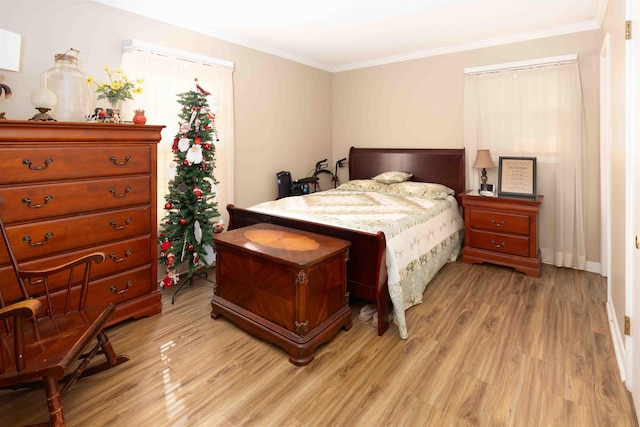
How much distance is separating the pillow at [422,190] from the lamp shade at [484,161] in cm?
45

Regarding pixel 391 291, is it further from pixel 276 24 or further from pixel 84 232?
pixel 276 24

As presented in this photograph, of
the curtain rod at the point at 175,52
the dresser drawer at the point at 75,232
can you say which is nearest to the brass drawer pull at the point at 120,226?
the dresser drawer at the point at 75,232

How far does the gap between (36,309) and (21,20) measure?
2.37 metres

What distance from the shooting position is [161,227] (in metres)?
3.43

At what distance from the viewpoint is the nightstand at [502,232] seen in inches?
143

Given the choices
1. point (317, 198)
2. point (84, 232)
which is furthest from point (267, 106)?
point (84, 232)

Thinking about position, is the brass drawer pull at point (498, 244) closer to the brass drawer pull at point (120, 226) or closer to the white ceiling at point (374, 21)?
the white ceiling at point (374, 21)

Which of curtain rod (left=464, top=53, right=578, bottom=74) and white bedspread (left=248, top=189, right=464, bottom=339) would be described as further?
curtain rod (left=464, top=53, right=578, bottom=74)

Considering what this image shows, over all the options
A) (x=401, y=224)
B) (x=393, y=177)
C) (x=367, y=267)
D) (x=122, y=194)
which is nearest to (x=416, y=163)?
(x=393, y=177)

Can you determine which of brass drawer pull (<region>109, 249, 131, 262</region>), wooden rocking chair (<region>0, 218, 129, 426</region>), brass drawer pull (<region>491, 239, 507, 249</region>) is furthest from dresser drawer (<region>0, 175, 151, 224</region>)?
brass drawer pull (<region>491, 239, 507, 249</region>)

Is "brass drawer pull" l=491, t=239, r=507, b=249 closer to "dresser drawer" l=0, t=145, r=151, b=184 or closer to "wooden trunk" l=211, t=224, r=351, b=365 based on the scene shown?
"wooden trunk" l=211, t=224, r=351, b=365

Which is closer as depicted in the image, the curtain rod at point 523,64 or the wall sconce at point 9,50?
the wall sconce at point 9,50

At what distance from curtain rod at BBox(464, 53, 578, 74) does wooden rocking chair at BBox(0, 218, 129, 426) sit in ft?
14.3

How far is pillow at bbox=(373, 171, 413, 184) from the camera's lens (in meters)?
4.59
